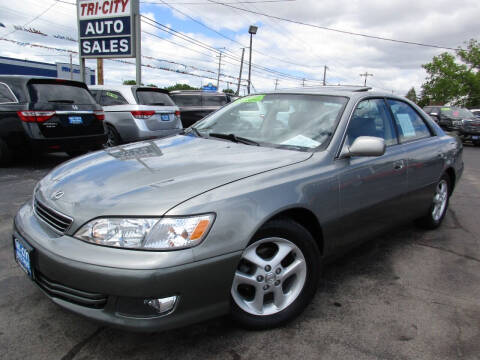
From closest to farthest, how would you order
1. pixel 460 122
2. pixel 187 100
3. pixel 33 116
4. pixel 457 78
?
pixel 33 116 < pixel 187 100 < pixel 460 122 < pixel 457 78

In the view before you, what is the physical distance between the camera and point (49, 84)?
6.68m

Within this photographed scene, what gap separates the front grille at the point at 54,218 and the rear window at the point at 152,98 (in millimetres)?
6393

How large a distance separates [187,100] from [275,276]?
10.4 meters

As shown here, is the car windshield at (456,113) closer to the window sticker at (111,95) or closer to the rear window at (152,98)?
the rear window at (152,98)

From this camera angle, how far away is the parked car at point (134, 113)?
27.0 ft

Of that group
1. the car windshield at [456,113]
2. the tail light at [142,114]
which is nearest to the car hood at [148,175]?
the tail light at [142,114]

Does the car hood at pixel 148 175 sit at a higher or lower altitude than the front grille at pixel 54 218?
higher

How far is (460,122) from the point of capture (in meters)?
16.5

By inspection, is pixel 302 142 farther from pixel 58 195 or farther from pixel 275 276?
pixel 58 195

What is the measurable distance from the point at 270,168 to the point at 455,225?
319 cm

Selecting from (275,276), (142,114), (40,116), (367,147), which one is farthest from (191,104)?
(275,276)

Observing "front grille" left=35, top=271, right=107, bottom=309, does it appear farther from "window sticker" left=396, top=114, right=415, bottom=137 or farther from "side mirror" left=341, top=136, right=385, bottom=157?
"window sticker" left=396, top=114, right=415, bottom=137

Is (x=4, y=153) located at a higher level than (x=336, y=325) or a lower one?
higher

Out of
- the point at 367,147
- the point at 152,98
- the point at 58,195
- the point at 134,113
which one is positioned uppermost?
the point at 152,98
